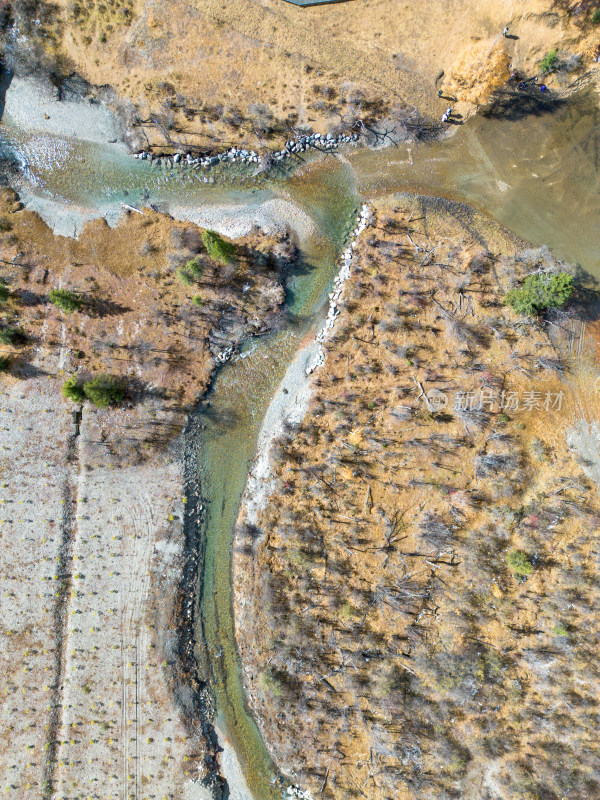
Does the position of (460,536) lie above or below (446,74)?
below

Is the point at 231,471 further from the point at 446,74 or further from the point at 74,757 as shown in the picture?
the point at 446,74

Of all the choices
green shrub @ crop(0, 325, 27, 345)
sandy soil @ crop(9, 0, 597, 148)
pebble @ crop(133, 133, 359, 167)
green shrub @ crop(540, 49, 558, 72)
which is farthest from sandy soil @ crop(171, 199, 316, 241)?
green shrub @ crop(540, 49, 558, 72)

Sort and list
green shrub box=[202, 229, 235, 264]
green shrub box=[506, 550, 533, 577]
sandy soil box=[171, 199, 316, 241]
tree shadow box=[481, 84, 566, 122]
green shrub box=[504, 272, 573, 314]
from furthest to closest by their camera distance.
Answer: sandy soil box=[171, 199, 316, 241]
tree shadow box=[481, 84, 566, 122]
green shrub box=[506, 550, 533, 577]
green shrub box=[202, 229, 235, 264]
green shrub box=[504, 272, 573, 314]

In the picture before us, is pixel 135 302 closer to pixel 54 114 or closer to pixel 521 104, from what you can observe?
pixel 54 114

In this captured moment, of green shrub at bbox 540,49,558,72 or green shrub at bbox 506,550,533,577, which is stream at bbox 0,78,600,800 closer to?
green shrub at bbox 540,49,558,72

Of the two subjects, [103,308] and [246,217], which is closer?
[103,308]

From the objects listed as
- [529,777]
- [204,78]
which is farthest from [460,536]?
[204,78]

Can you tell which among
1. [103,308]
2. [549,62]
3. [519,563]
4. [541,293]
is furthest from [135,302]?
[549,62]
